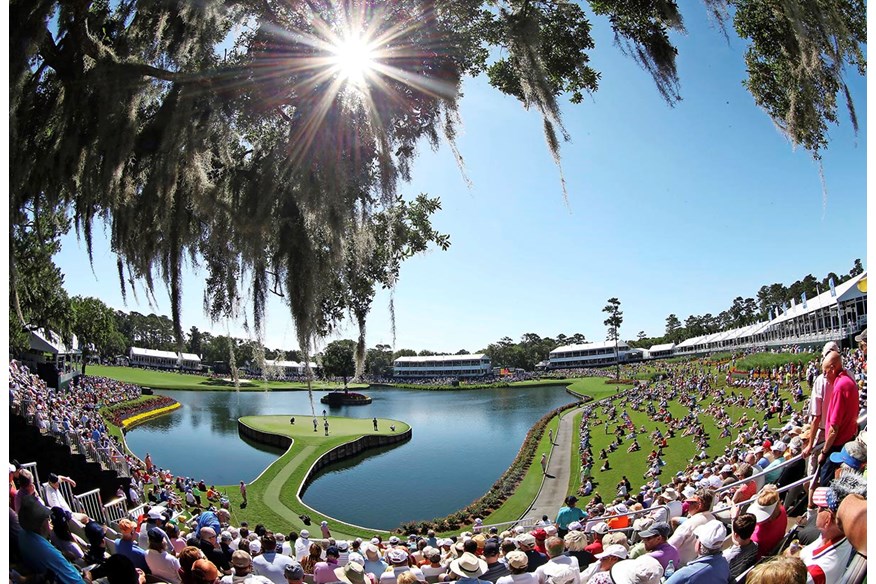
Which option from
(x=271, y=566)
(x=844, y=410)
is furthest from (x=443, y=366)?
(x=844, y=410)

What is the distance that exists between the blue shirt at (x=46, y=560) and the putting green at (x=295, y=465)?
13.7 metres

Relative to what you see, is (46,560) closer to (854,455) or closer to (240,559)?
(240,559)

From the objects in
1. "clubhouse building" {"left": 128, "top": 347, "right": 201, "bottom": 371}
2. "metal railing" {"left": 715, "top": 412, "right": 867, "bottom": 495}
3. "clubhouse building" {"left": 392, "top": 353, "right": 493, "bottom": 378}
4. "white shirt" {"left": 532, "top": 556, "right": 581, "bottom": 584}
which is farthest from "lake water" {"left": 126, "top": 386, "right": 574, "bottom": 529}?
"clubhouse building" {"left": 392, "top": 353, "right": 493, "bottom": 378}

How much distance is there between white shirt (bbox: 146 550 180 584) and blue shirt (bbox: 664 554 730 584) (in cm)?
379

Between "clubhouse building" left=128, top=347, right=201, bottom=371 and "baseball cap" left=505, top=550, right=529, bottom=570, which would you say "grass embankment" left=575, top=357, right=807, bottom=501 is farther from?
"clubhouse building" left=128, top=347, right=201, bottom=371

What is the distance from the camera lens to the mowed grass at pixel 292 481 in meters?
16.7

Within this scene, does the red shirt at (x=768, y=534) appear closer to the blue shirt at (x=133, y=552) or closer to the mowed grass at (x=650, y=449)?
the blue shirt at (x=133, y=552)

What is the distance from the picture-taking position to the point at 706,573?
3123 mm

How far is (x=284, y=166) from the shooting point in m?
2.96

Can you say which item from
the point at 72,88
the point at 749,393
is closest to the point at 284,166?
the point at 72,88

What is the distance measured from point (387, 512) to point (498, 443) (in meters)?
16.2

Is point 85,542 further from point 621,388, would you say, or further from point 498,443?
point 621,388

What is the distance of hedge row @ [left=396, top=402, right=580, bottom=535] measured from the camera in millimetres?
16219

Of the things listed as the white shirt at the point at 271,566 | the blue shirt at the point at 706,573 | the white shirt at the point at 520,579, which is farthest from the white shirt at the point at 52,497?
the blue shirt at the point at 706,573
